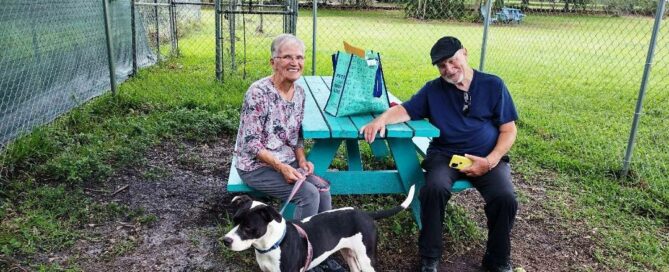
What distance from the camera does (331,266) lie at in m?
2.96

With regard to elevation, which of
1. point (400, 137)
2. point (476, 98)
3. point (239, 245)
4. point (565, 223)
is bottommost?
point (565, 223)

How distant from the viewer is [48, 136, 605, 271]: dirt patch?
2.99 m

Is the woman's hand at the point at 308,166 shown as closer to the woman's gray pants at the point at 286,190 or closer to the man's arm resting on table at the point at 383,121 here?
the woman's gray pants at the point at 286,190

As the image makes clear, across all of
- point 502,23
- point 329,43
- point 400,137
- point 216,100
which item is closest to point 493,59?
point 502,23

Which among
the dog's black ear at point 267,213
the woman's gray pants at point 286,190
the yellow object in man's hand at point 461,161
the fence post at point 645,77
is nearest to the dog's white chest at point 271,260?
the dog's black ear at point 267,213

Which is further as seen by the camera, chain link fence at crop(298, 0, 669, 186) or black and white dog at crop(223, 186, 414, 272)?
chain link fence at crop(298, 0, 669, 186)

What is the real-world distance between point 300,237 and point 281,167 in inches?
20.8

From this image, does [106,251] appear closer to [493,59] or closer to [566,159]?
[566,159]

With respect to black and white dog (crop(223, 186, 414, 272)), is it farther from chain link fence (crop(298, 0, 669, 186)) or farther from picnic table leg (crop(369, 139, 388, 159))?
chain link fence (crop(298, 0, 669, 186))

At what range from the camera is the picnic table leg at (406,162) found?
315cm

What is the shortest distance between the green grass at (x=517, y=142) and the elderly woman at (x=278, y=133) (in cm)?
81

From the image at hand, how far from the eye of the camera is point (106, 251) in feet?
10.0

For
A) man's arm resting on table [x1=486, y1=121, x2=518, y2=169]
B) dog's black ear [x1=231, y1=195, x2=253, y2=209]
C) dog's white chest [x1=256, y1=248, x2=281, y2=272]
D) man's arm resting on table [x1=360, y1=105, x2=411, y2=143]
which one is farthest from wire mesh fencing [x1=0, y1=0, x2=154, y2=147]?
man's arm resting on table [x1=486, y1=121, x2=518, y2=169]

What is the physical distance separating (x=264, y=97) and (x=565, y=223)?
2.41m
